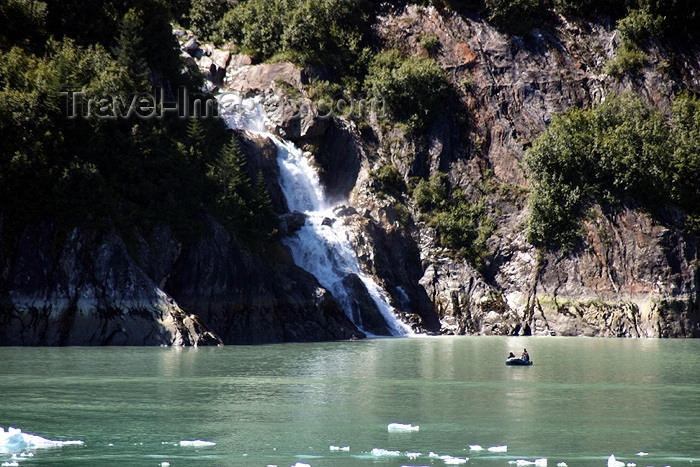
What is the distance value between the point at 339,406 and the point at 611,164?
166 feet

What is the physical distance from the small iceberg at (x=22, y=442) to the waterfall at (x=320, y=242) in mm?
47586

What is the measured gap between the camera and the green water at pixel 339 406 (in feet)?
72.8

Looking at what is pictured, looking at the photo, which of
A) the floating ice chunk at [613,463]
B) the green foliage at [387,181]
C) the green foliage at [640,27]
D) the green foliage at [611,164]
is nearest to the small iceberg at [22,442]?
the floating ice chunk at [613,463]

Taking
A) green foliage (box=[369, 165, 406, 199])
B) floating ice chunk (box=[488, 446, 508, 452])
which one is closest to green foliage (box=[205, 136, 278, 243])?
green foliage (box=[369, 165, 406, 199])

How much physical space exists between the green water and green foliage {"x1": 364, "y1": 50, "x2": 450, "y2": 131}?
39.0m

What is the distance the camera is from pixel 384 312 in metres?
72.4

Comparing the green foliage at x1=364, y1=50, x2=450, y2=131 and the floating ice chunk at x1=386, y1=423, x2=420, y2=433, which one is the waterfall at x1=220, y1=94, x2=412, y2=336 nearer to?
the green foliage at x1=364, y1=50, x2=450, y2=131

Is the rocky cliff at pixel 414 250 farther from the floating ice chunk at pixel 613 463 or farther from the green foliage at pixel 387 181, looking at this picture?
the floating ice chunk at pixel 613 463

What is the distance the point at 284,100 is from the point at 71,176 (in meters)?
32.3

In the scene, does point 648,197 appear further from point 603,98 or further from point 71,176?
point 71,176

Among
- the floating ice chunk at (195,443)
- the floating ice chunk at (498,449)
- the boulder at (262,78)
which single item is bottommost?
the floating ice chunk at (498,449)

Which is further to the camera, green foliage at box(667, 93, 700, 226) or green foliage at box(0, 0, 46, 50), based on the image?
green foliage at box(667, 93, 700, 226)

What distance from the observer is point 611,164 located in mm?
74125

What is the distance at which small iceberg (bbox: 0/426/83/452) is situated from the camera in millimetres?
22047
